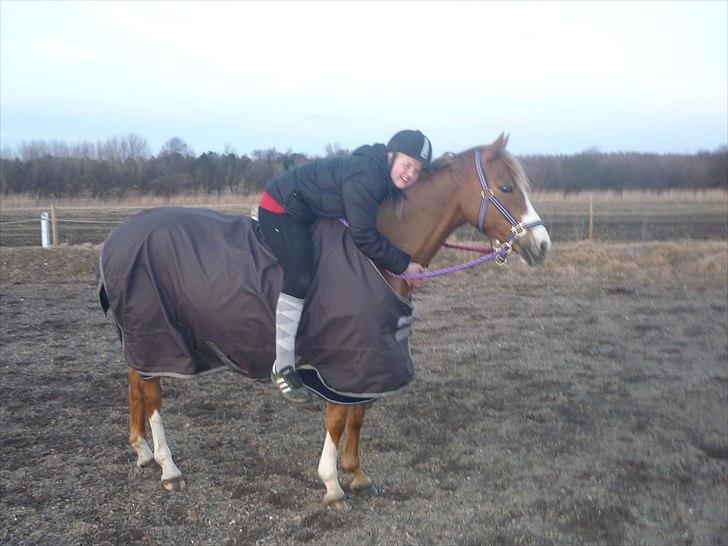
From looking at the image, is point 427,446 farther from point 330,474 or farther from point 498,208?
point 498,208

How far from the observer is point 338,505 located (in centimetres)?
364

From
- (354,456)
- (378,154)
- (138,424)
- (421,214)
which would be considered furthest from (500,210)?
(138,424)

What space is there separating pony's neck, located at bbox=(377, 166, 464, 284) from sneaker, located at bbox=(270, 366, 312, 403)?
3.01 ft

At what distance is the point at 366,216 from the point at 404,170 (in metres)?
0.35

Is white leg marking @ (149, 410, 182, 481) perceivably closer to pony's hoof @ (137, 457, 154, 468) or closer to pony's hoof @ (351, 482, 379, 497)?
pony's hoof @ (137, 457, 154, 468)

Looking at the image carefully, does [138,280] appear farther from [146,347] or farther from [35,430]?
[35,430]

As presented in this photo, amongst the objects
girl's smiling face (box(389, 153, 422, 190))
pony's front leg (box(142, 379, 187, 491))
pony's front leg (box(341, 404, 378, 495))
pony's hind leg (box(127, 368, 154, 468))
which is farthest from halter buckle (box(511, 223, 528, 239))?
pony's hind leg (box(127, 368, 154, 468))

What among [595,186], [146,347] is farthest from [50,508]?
[595,186]

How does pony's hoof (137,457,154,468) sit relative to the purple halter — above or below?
below

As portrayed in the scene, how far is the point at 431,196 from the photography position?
3.68 meters

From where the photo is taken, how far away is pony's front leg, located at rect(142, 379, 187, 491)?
12.6 feet

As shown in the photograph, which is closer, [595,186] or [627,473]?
[627,473]

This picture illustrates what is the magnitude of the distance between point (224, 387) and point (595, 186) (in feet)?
98.9

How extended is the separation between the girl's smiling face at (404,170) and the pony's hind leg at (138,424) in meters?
2.03
